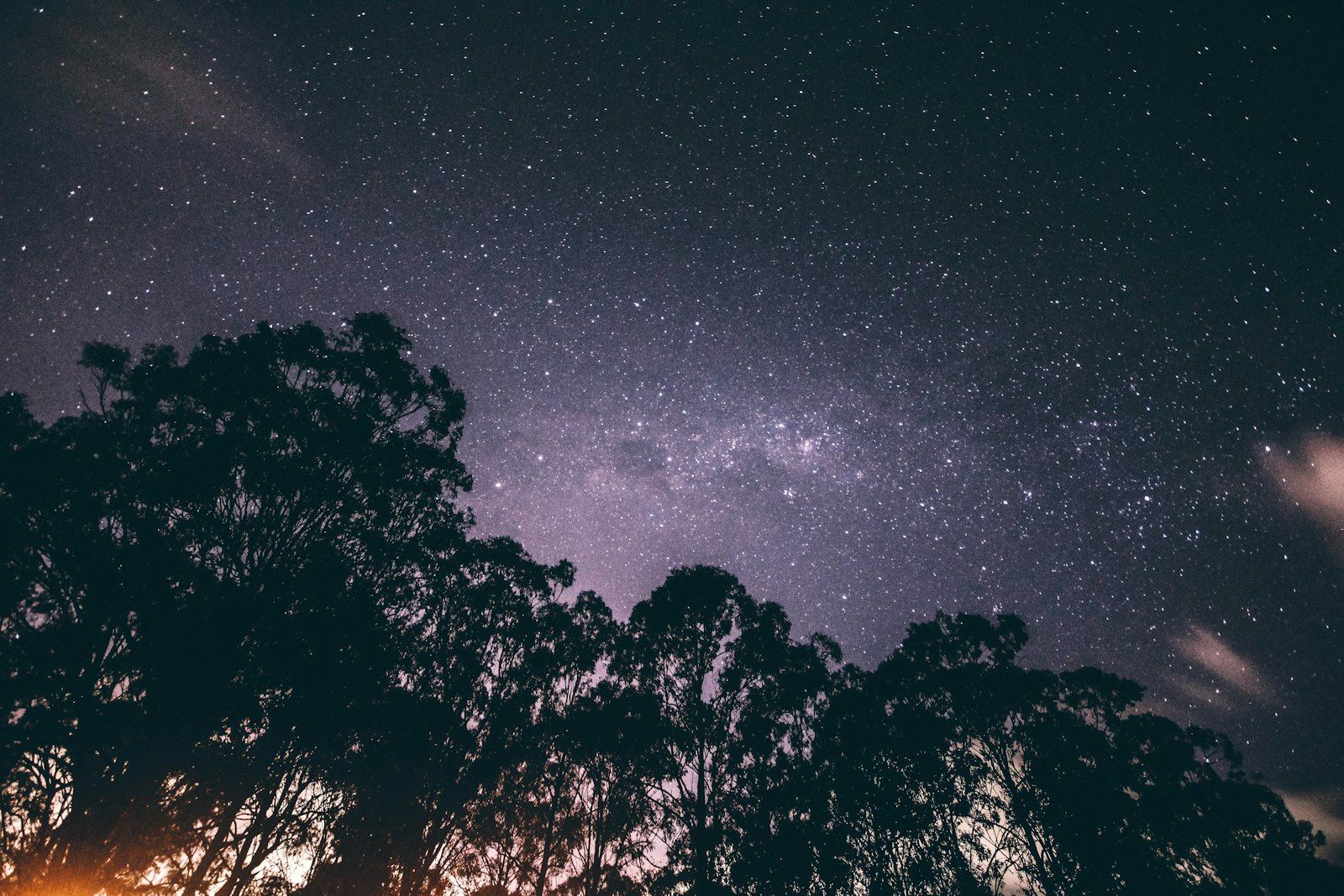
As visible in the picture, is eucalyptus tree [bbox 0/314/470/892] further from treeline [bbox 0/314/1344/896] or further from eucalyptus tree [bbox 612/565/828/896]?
eucalyptus tree [bbox 612/565/828/896]

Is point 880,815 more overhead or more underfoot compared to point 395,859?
more overhead

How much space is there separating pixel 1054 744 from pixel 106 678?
29371 mm

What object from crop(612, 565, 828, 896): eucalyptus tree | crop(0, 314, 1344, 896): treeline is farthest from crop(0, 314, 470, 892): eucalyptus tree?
crop(612, 565, 828, 896): eucalyptus tree

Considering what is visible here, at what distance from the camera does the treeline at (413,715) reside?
9.52 metres

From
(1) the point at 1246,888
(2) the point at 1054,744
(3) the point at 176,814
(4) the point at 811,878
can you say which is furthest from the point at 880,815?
(3) the point at 176,814

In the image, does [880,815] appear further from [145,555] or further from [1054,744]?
[145,555]

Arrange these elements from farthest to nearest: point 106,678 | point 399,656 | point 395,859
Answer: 1. point 395,859
2. point 399,656
3. point 106,678

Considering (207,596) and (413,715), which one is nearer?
(207,596)

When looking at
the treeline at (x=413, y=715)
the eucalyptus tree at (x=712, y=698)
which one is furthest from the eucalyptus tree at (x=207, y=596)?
the eucalyptus tree at (x=712, y=698)

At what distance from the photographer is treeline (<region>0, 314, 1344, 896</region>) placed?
31.2ft

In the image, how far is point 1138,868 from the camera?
18734 millimetres

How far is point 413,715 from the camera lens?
15.0 meters

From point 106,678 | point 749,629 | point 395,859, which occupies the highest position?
point 749,629

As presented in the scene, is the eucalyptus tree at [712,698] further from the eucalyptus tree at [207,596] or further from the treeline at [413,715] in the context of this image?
the eucalyptus tree at [207,596]
